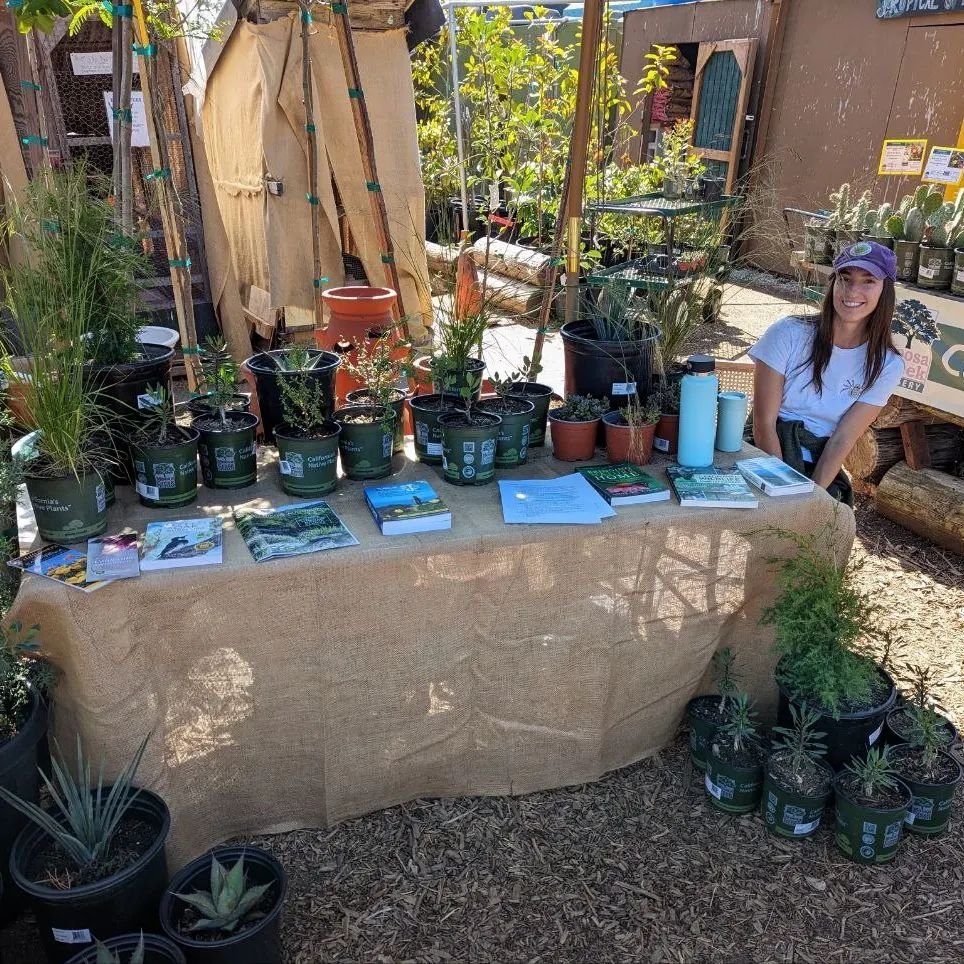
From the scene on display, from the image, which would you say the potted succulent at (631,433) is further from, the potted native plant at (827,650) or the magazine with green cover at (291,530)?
the magazine with green cover at (291,530)

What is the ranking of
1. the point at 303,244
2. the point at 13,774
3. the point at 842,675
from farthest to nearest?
the point at 303,244 < the point at 842,675 < the point at 13,774

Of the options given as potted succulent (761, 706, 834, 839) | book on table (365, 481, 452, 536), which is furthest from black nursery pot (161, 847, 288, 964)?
potted succulent (761, 706, 834, 839)

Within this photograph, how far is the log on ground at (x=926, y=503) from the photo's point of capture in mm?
3803

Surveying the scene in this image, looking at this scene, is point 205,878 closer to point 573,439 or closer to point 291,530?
point 291,530

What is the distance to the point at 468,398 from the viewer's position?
2.39 meters

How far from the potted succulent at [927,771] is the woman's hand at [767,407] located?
95cm

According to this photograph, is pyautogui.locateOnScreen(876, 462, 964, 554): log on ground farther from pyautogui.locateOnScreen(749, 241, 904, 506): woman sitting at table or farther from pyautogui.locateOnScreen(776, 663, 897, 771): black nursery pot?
pyautogui.locateOnScreen(776, 663, 897, 771): black nursery pot

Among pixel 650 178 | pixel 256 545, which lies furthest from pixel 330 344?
pixel 650 178

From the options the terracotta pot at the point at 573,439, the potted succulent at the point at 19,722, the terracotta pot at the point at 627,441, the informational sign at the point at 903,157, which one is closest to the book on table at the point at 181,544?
the potted succulent at the point at 19,722

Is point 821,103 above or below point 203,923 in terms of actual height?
above

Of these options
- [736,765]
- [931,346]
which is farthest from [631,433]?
[931,346]

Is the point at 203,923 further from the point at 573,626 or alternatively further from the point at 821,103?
the point at 821,103

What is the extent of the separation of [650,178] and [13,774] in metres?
6.87

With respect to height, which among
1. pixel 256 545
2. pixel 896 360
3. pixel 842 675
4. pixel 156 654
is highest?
pixel 896 360
